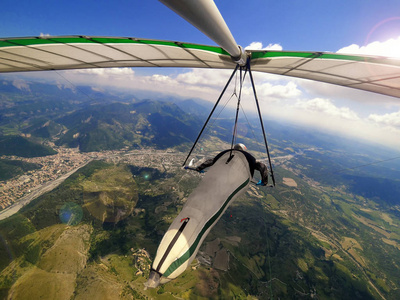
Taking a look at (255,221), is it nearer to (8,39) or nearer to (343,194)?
(8,39)

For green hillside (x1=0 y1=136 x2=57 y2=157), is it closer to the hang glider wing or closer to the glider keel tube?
the hang glider wing

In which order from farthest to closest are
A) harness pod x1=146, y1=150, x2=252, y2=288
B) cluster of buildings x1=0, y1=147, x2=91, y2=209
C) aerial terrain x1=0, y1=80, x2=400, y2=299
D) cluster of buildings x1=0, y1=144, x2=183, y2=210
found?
cluster of buildings x1=0, y1=144, x2=183, y2=210 → cluster of buildings x1=0, y1=147, x2=91, y2=209 → aerial terrain x1=0, y1=80, x2=400, y2=299 → harness pod x1=146, y1=150, x2=252, y2=288

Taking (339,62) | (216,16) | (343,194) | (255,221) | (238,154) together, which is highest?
(339,62)

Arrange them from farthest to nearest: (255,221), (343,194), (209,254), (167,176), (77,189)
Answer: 1. (343,194)
2. (167,176)
3. (77,189)
4. (255,221)
5. (209,254)

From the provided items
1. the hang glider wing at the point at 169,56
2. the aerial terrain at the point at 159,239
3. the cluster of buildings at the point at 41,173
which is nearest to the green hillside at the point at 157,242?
the aerial terrain at the point at 159,239

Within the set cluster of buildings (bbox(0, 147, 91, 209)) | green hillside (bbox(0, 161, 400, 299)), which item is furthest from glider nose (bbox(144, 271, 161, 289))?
cluster of buildings (bbox(0, 147, 91, 209))

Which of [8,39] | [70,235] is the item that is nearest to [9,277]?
[70,235]

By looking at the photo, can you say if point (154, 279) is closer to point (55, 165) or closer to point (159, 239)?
point (159, 239)

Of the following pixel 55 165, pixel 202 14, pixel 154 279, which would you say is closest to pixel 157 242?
pixel 154 279
